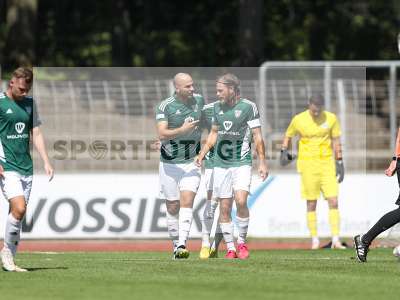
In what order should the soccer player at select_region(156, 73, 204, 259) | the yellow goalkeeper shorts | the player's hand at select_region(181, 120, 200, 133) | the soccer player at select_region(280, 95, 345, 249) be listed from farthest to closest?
the yellow goalkeeper shorts, the soccer player at select_region(280, 95, 345, 249), the soccer player at select_region(156, 73, 204, 259), the player's hand at select_region(181, 120, 200, 133)

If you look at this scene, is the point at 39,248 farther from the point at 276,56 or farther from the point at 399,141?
the point at 276,56

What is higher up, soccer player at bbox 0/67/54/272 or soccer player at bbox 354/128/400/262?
soccer player at bbox 0/67/54/272

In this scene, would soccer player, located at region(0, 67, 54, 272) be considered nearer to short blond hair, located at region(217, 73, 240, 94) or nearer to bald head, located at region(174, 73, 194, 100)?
bald head, located at region(174, 73, 194, 100)

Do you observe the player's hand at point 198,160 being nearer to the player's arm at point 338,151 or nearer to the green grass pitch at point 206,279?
the green grass pitch at point 206,279

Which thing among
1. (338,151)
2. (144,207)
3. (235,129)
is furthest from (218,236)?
(144,207)

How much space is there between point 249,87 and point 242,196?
9.04 metres

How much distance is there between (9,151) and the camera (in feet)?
43.8

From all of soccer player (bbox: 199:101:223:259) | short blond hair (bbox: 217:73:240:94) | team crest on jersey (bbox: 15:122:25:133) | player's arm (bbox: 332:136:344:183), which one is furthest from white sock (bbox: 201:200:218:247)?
team crest on jersey (bbox: 15:122:25:133)

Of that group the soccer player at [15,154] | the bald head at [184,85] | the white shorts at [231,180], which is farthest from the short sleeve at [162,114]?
the soccer player at [15,154]

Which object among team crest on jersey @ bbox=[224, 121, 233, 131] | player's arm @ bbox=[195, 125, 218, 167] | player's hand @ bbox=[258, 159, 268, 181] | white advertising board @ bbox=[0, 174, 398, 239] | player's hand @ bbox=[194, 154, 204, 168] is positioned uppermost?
team crest on jersey @ bbox=[224, 121, 233, 131]

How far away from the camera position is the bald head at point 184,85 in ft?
52.2

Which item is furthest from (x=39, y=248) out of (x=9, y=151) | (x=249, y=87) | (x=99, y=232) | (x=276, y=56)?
(x=276, y=56)

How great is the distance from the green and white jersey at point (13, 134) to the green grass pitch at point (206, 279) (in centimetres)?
119

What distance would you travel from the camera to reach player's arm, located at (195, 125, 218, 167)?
1592cm
